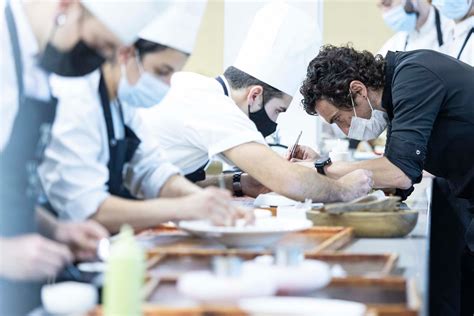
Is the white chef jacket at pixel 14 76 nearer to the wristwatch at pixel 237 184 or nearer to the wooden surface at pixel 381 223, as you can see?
the wooden surface at pixel 381 223

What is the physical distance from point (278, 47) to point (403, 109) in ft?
1.46

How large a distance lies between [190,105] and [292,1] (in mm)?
1720

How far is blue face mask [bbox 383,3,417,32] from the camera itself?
14.5 ft

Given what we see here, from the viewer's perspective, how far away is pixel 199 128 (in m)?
2.34

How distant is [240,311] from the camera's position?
44.5 inches

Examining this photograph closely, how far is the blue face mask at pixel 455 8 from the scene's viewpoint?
4047mm

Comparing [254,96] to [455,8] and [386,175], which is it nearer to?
[386,175]

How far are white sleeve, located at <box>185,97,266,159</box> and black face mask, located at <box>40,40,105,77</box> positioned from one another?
3.06 feet

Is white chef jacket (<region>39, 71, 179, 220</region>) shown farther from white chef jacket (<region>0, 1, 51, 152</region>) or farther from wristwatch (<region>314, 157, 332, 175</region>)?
wristwatch (<region>314, 157, 332, 175</region>)

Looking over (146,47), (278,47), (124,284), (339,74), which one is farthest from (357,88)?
(124,284)

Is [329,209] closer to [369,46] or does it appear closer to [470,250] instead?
[470,250]

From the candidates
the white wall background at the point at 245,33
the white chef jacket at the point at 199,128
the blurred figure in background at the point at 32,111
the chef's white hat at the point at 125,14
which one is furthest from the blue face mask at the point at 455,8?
the blurred figure in background at the point at 32,111

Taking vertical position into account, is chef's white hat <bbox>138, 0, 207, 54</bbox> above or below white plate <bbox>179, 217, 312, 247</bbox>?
above

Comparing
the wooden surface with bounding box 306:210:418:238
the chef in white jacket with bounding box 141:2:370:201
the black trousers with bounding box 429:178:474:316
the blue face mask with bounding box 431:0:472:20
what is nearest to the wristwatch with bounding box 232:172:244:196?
the chef in white jacket with bounding box 141:2:370:201
